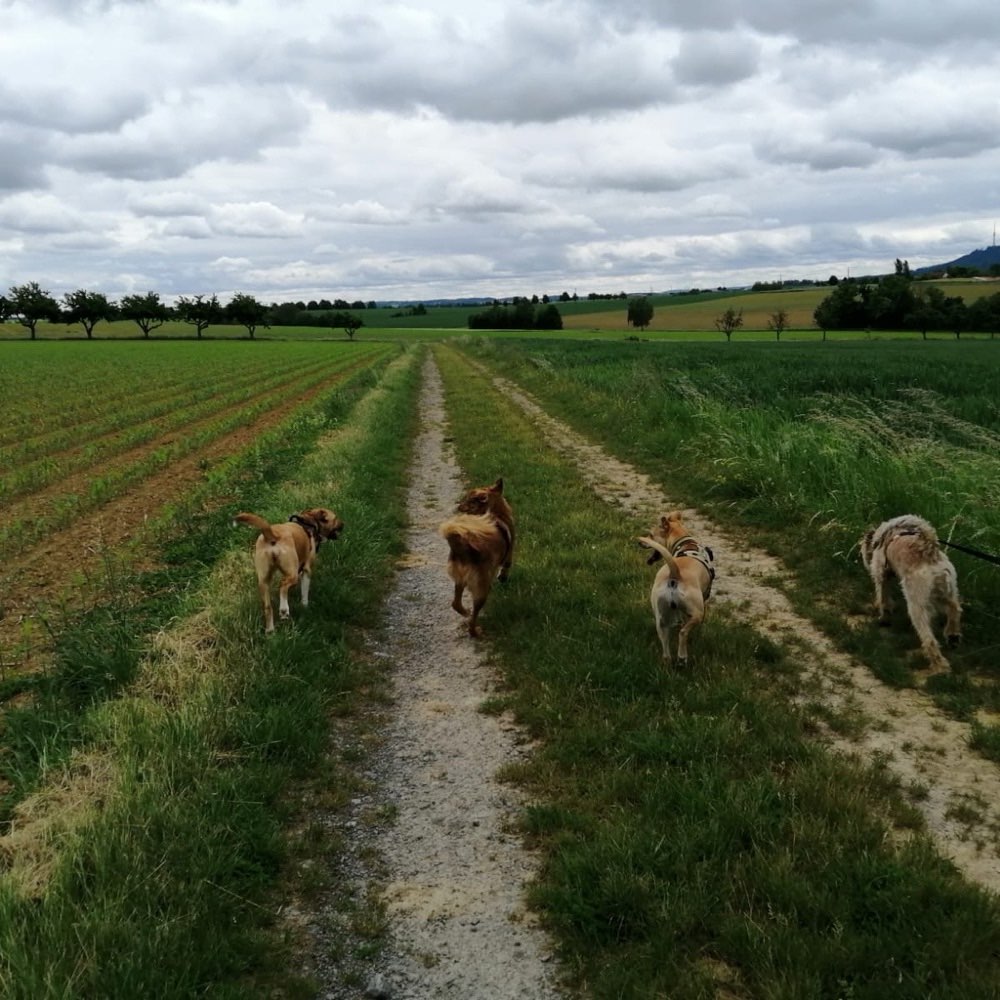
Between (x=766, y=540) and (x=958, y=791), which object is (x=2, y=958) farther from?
(x=766, y=540)

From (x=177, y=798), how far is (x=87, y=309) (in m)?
121

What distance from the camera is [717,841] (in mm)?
3402

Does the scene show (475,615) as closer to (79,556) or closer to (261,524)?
(261,524)

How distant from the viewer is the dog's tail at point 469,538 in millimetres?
5918

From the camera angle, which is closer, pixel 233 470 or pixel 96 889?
pixel 96 889

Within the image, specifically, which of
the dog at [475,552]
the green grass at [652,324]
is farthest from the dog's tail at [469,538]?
the green grass at [652,324]

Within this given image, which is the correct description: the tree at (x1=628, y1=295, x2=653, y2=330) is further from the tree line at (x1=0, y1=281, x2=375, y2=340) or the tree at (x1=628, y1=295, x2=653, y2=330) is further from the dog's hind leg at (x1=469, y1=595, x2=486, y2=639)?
the dog's hind leg at (x1=469, y1=595, x2=486, y2=639)

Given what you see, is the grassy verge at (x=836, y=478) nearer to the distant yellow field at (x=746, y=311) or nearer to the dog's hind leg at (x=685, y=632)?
the dog's hind leg at (x=685, y=632)

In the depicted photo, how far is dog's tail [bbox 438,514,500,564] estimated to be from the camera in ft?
19.4

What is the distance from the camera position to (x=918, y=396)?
17.8m

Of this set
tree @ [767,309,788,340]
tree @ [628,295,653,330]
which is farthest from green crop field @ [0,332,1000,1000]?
tree @ [628,295,653,330]

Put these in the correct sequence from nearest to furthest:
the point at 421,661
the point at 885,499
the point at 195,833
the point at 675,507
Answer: the point at 195,833 → the point at 421,661 → the point at 885,499 → the point at 675,507

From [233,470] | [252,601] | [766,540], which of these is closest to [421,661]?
[252,601]

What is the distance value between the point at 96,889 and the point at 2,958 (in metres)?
0.38
